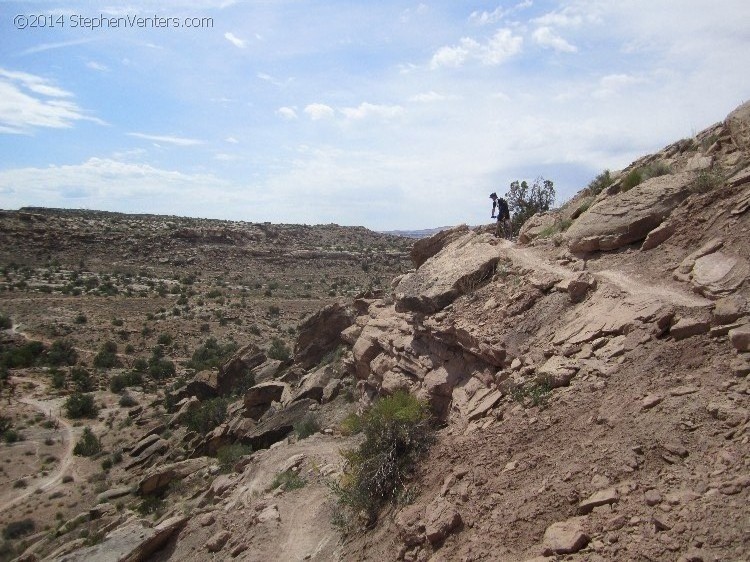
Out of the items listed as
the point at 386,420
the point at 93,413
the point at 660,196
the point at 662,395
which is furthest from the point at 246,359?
the point at 662,395

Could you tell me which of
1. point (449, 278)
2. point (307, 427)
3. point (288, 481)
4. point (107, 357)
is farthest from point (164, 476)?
point (107, 357)

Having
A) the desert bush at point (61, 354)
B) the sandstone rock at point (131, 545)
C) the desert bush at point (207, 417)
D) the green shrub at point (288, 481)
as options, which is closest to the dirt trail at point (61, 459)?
the desert bush at point (61, 354)

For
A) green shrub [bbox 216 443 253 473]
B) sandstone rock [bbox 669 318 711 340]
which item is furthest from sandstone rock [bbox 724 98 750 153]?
green shrub [bbox 216 443 253 473]

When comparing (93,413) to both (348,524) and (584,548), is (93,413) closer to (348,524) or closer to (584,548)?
(348,524)

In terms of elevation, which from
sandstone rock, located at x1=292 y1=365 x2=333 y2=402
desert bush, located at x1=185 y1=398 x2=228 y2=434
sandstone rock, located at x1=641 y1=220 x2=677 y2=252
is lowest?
desert bush, located at x1=185 y1=398 x2=228 y2=434

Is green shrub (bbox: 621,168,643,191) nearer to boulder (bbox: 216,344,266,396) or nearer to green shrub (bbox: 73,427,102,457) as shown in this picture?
boulder (bbox: 216,344,266,396)

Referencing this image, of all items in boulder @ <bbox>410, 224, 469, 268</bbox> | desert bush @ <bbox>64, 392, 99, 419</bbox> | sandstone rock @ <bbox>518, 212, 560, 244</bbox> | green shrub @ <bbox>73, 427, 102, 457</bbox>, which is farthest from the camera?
desert bush @ <bbox>64, 392, 99, 419</bbox>

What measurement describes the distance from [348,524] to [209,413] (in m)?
14.2

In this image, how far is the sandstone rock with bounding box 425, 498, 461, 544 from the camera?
6.59m

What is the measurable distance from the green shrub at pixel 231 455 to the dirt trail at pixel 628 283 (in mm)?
9795

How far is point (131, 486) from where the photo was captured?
17781mm

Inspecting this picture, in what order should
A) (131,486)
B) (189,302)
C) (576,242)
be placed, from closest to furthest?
1. (576,242)
2. (131,486)
3. (189,302)

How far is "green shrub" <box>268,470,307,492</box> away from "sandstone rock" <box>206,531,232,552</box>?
143 centimetres

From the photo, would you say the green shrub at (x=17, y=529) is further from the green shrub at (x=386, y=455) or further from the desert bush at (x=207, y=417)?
the green shrub at (x=386, y=455)
